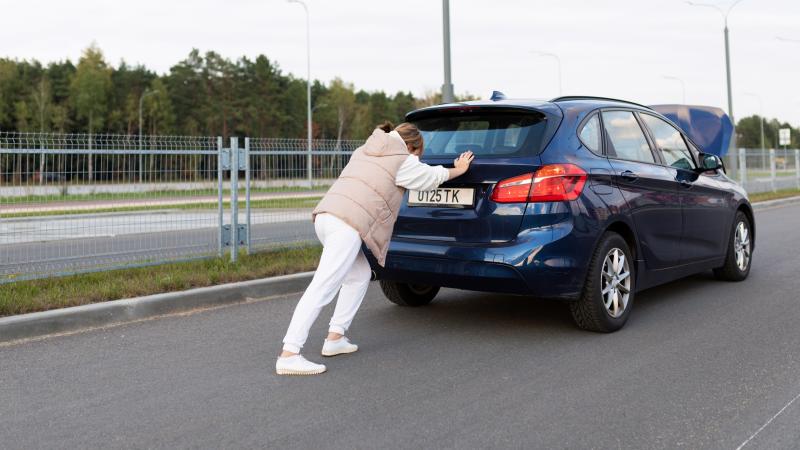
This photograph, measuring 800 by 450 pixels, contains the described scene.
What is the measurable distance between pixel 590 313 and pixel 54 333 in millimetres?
3810

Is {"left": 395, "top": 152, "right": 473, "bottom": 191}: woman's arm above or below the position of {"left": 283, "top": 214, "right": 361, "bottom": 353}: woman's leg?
above

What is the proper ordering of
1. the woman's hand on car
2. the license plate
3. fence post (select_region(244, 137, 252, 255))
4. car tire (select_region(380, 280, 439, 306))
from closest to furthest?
the woman's hand on car, the license plate, car tire (select_region(380, 280, 439, 306)), fence post (select_region(244, 137, 252, 255))

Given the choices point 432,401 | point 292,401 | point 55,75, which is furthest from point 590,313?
point 55,75

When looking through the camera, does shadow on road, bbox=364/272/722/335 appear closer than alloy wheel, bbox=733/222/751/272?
Yes

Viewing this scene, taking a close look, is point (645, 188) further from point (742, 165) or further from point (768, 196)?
point (742, 165)

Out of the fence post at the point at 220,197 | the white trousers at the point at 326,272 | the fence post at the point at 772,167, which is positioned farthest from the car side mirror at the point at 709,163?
the fence post at the point at 772,167

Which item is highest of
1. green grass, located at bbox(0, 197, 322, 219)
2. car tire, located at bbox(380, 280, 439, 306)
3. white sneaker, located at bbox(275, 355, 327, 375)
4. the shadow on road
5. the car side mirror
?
the car side mirror

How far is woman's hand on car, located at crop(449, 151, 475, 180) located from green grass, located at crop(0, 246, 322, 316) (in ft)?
9.65

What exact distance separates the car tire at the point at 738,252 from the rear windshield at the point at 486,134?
10.4ft

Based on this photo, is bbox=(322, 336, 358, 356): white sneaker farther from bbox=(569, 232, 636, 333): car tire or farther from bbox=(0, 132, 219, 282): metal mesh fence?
bbox=(0, 132, 219, 282): metal mesh fence

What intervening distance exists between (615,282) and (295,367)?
7.70 ft

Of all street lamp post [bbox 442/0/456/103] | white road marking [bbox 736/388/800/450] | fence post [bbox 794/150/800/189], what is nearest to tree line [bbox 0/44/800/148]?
fence post [bbox 794/150/800/189]

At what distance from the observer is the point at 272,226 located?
858 centimetres

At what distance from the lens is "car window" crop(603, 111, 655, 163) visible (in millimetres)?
5609
